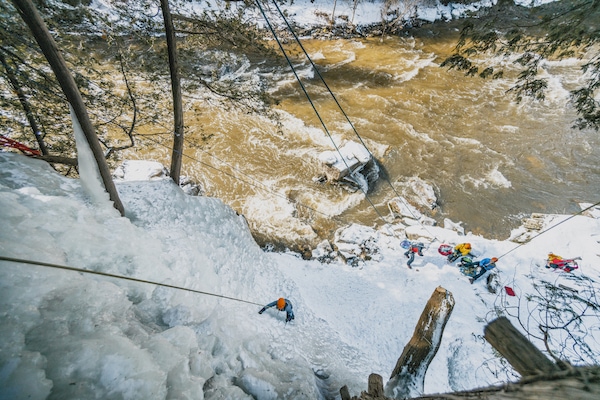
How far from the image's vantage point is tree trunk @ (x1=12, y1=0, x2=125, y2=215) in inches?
102

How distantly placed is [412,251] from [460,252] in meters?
1.32

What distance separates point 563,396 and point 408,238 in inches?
311

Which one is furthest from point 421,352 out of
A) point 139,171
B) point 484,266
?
point 139,171

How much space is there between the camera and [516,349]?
61.6 inches

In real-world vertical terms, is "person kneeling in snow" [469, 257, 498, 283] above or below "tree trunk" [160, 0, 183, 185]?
below

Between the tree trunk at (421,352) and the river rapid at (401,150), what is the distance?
5263 mm

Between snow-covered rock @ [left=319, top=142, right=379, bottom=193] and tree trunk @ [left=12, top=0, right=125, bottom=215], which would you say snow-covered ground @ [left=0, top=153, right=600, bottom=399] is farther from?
snow-covered rock @ [left=319, top=142, right=379, bottom=193]

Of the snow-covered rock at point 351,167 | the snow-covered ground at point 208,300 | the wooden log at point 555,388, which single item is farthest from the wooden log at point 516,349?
the snow-covered rock at point 351,167

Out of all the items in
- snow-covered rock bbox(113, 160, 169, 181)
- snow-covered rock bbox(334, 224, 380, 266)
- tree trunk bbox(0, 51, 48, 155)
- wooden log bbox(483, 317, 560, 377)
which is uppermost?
tree trunk bbox(0, 51, 48, 155)

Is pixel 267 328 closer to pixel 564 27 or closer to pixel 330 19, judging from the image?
pixel 564 27

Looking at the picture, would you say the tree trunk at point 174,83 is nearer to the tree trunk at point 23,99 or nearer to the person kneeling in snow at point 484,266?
the tree trunk at point 23,99

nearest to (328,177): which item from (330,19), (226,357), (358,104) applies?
(358,104)

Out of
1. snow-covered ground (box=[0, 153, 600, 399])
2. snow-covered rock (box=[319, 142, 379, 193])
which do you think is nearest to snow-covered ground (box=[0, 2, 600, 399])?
snow-covered ground (box=[0, 153, 600, 399])

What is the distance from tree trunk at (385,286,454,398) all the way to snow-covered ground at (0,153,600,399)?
73cm
